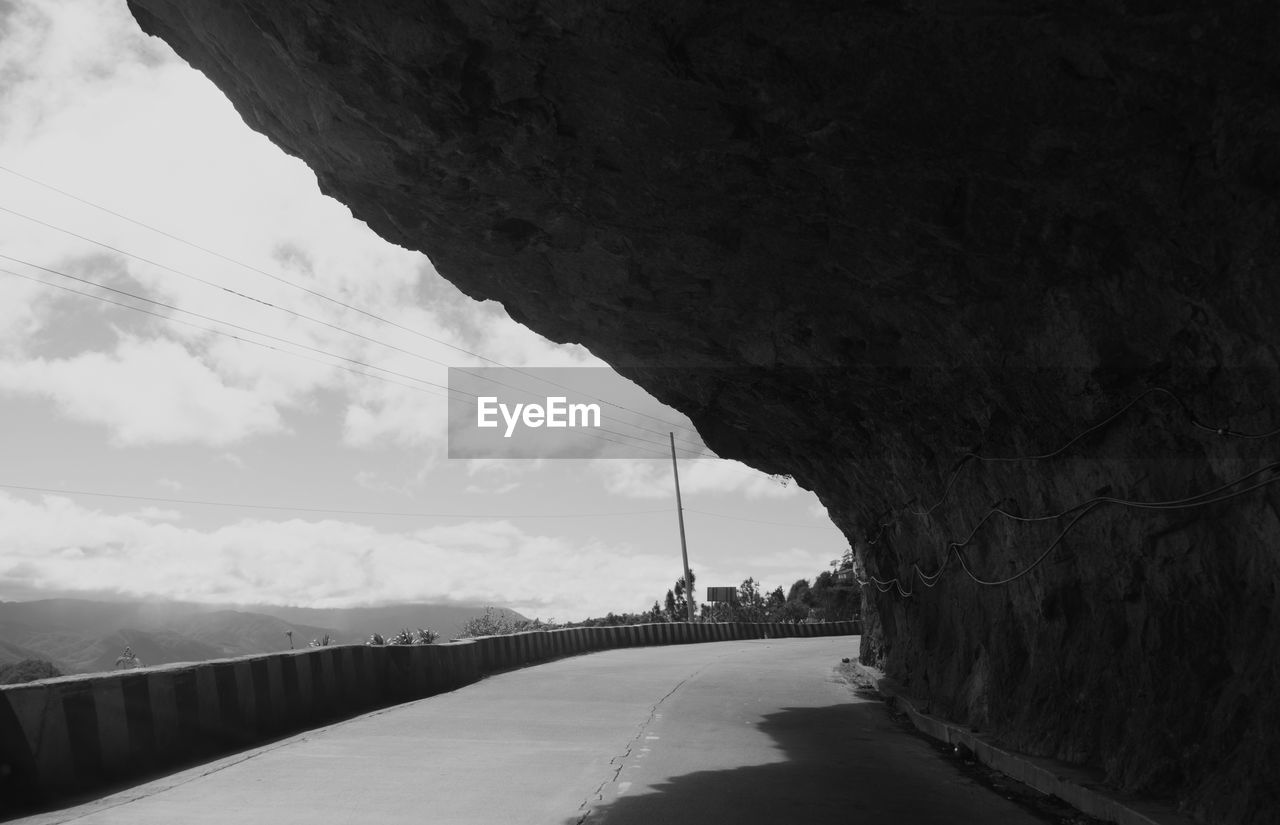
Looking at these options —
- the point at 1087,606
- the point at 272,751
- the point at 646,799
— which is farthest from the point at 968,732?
the point at 272,751

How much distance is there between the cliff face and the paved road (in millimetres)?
1465

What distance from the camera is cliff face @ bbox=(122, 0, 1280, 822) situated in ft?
23.6

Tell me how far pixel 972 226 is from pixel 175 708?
855cm

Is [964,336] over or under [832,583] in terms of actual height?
over

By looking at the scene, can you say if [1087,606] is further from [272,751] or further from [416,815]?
[272,751]

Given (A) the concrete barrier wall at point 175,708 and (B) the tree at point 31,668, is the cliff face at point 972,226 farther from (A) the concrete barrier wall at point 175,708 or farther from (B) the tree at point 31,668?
(B) the tree at point 31,668

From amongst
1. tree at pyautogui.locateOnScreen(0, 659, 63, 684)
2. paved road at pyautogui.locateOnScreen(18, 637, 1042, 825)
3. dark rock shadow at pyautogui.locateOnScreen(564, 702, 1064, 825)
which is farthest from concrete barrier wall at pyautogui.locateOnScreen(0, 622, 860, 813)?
dark rock shadow at pyautogui.locateOnScreen(564, 702, 1064, 825)

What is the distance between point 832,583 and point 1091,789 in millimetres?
53137

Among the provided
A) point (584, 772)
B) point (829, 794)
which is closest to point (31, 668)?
point (584, 772)

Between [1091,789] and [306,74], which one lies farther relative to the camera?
[306,74]

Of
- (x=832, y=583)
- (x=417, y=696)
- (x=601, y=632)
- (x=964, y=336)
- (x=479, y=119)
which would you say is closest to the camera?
(x=479, y=119)

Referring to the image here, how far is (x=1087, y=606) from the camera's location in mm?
10133

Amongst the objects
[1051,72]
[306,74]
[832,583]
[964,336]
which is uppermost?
[306,74]

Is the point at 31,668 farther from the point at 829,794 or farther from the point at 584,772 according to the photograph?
the point at 829,794
